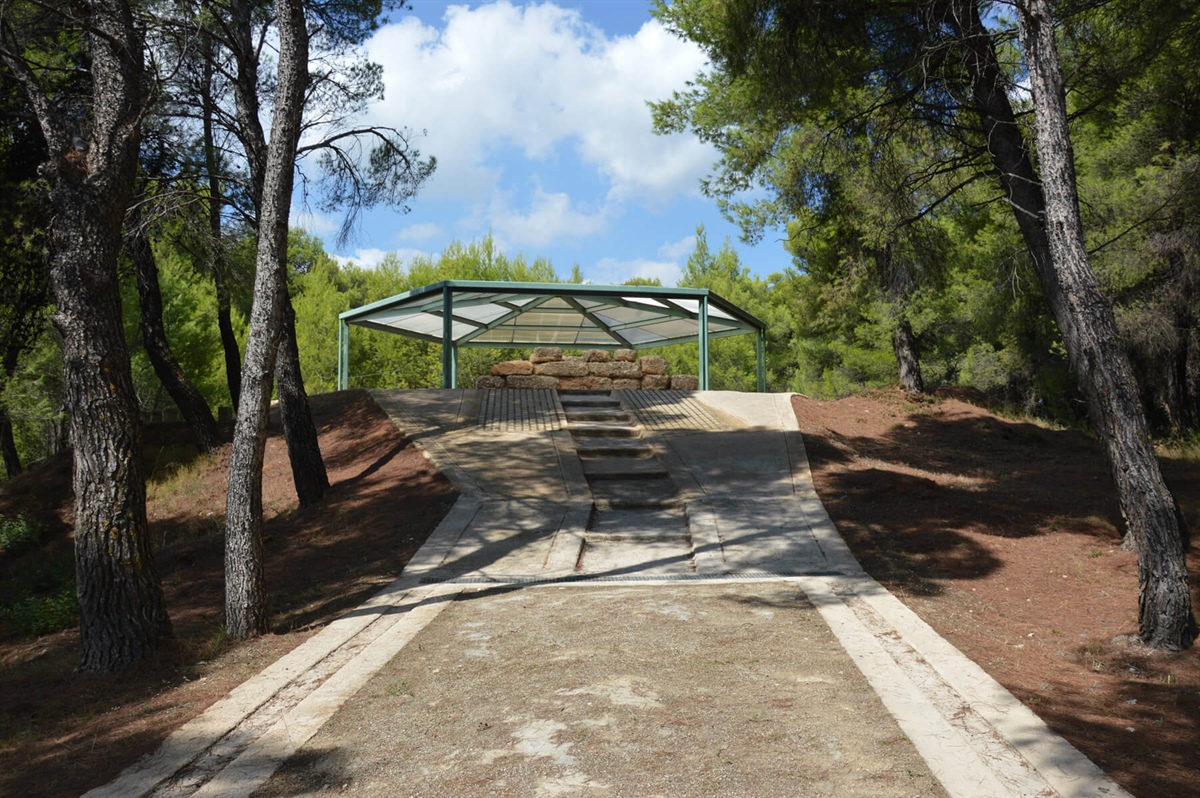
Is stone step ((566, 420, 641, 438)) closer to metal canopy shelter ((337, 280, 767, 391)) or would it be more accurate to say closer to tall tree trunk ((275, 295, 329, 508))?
metal canopy shelter ((337, 280, 767, 391))

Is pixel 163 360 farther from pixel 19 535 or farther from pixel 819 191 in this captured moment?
pixel 819 191

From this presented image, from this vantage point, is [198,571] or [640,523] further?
[640,523]

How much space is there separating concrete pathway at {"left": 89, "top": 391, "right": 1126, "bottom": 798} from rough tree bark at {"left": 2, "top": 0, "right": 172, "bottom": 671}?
4.14 feet

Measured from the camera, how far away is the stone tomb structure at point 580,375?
18.5 metres

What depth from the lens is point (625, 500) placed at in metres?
10.2

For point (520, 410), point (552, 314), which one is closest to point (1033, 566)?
point (520, 410)

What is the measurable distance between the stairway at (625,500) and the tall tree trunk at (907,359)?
22.2ft

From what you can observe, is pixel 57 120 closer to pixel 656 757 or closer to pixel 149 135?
pixel 149 135

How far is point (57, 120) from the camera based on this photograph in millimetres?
6074

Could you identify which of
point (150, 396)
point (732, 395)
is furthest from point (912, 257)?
point (150, 396)

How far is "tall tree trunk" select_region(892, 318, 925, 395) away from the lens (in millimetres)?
18172

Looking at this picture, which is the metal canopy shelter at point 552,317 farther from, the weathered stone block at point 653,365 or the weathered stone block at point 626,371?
the weathered stone block at point 626,371

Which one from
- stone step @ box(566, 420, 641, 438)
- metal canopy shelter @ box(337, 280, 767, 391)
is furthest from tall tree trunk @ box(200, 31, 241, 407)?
stone step @ box(566, 420, 641, 438)

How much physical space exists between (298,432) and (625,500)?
4.29m
